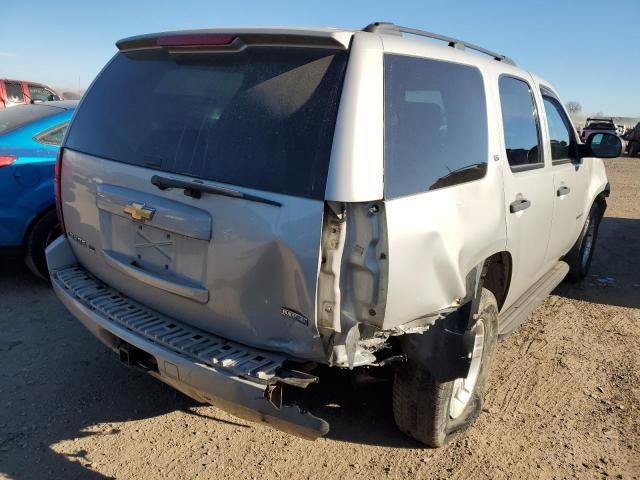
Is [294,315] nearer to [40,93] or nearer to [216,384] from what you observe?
[216,384]

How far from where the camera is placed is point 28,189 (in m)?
4.57

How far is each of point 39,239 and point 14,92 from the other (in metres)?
12.5

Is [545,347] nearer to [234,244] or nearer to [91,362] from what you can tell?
[234,244]

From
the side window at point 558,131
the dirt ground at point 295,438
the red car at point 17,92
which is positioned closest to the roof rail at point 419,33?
the side window at point 558,131

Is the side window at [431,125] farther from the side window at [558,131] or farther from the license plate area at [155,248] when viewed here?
the side window at [558,131]

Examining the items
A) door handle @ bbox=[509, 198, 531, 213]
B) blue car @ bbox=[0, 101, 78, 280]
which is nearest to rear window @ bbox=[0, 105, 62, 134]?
blue car @ bbox=[0, 101, 78, 280]

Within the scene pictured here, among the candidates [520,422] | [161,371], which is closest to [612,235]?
[520,422]

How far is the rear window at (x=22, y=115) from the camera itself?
4.93m

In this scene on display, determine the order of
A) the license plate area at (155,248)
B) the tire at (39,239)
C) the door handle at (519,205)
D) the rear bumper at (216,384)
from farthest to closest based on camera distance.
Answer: the tire at (39,239) → the door handle at (519,205) → the license plate area at (155,248) → the rear bumper at (216,384)

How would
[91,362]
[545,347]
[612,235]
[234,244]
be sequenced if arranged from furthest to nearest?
[612,235], [545,347], [91,362], [234,244]

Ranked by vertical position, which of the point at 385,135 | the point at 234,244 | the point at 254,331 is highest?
the point at 385,135

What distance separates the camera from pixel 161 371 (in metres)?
2.38

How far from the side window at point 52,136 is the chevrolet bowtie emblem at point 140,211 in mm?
2787

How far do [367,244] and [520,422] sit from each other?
1898 millimetres
